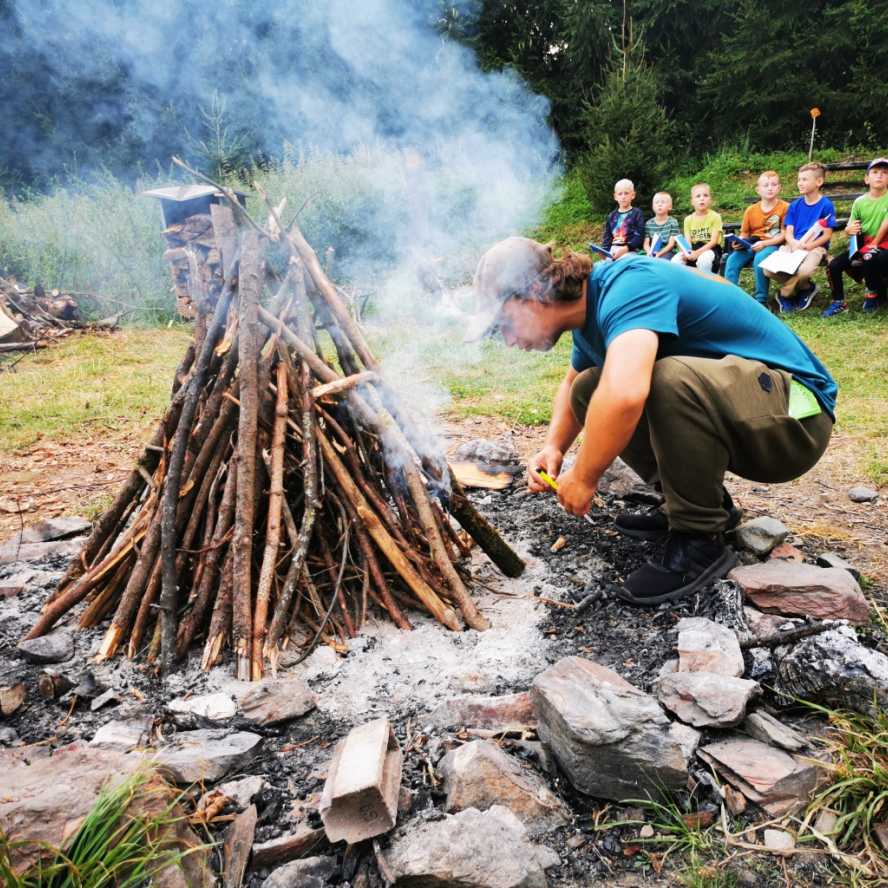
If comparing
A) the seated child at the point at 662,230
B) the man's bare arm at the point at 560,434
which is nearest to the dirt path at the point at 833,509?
the man's bare arm at the point at 560,434

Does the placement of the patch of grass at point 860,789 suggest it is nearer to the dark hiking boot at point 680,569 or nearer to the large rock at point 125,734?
the dark hiking boot at point 680,569

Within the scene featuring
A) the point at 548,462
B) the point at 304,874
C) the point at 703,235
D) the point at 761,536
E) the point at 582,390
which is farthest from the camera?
the point at 703,235

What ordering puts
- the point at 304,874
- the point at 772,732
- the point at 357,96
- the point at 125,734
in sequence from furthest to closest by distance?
the point at 357,96
the point at 125,734
the point at 772,732
the point at 304,874

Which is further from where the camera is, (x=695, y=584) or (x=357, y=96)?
(x=357, y=96)

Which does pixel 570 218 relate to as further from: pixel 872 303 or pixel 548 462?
pixel 548 462

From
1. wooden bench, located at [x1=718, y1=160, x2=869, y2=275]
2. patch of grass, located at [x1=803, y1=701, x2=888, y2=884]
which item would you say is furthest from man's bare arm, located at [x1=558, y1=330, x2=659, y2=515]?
wooden bench, located at [x1=718, y1=160, x2=869, y2=275]

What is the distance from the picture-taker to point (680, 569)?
2.63 metres

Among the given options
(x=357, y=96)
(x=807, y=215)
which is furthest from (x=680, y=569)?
(x=807, y=215)

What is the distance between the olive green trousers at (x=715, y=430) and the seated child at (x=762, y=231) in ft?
21.6

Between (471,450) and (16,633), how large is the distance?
2.62m

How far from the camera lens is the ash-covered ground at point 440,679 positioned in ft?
5.53

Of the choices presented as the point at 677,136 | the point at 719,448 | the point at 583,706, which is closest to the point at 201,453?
the point at 583,706

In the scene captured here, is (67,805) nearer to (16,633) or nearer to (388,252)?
(16,633)

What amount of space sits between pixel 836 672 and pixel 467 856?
1192 millimetres
